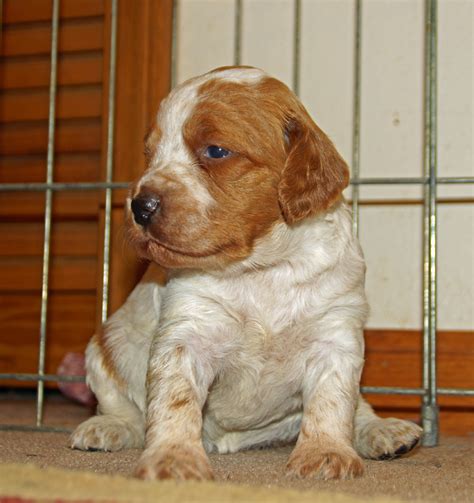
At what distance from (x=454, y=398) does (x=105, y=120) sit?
2106mm

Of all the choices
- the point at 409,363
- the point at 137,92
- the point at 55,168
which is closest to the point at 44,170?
the point at 55,168

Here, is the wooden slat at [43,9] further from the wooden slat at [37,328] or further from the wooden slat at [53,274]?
the wooden slat at [37,328]

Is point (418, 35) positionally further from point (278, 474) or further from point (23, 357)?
point (23, 357)

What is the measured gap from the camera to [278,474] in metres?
2.49

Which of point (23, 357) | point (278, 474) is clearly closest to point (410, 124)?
point (278, 474)

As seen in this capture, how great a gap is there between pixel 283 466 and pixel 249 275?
608mm

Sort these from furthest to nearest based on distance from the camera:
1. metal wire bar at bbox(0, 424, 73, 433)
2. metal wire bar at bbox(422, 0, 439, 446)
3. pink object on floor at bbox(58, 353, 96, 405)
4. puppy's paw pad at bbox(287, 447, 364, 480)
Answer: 1. pink object on floor at bbox(58, 353, 96, 405)
2. metal wire bar at bbox(0, 424, 73, 433)
3. metal wire bar at bbox(422, 0, 439, 446)
4. puppy's paw pad at bbox(287, 447, 364, 480)

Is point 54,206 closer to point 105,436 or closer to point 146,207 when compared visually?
point 105,436

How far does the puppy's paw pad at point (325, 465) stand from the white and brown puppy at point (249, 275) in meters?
0.01

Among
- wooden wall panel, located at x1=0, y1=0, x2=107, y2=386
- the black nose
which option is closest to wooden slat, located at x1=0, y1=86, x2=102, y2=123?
wooden wall panel, located at x1=0, y1=0, x2=107, y2=386

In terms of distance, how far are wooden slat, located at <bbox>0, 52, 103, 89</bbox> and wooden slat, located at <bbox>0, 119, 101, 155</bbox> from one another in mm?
221

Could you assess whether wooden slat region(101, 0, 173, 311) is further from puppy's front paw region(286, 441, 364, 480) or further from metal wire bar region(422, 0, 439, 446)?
puppy's front paw region(286, 441, 364, 480)

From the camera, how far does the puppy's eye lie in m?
2.72

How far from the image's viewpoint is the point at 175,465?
2271 millimetres
